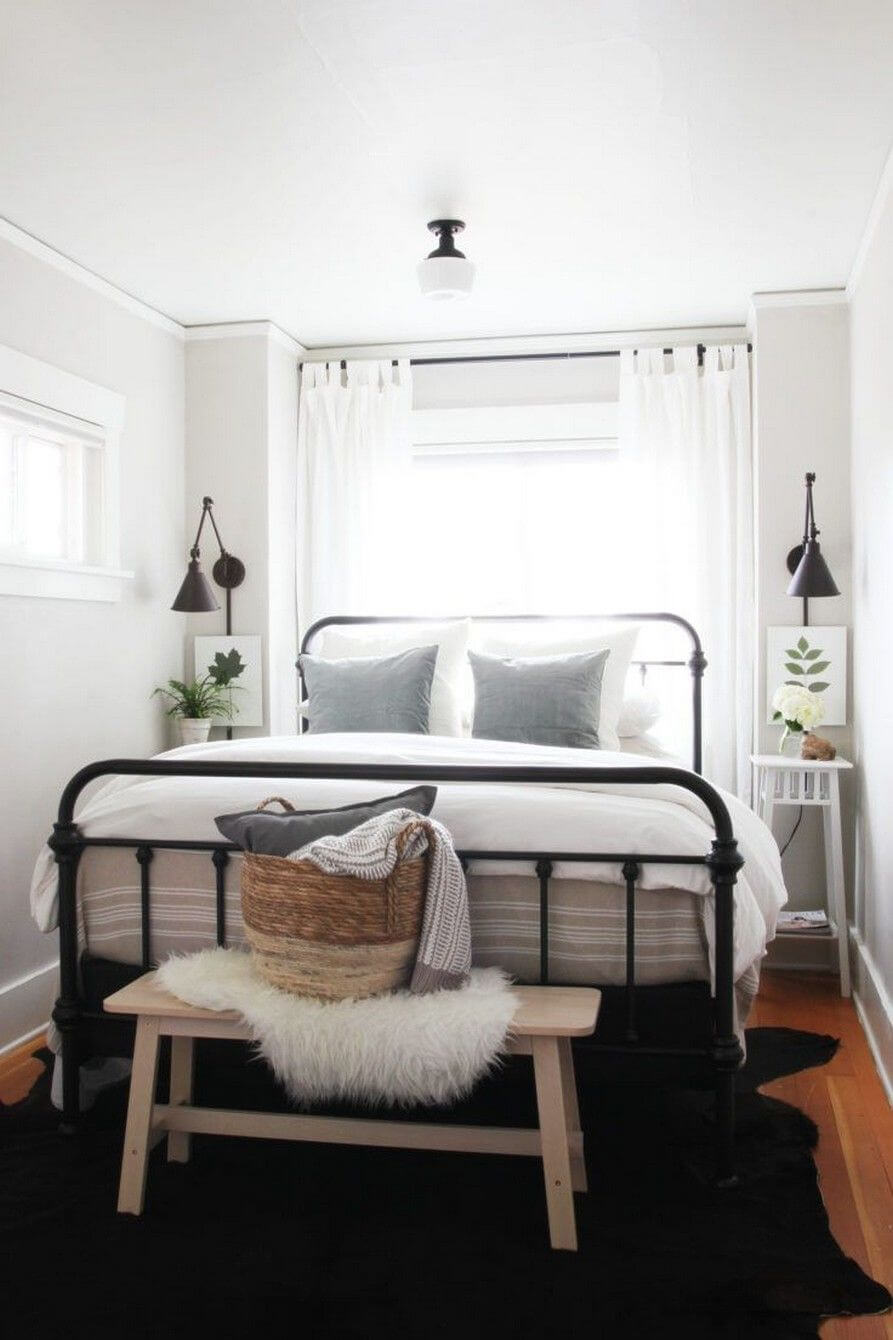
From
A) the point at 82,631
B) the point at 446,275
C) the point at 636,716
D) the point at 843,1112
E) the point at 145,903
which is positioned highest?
the point at 446,275

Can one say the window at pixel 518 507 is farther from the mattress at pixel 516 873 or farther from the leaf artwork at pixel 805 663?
the mattress at pixel 516 873

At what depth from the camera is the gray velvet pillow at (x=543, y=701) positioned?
3.59m

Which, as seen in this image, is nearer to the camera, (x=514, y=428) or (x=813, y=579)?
(x=813, y=579)

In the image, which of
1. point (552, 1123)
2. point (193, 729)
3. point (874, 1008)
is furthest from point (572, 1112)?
point (193, 729)

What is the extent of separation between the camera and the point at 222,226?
135 inches

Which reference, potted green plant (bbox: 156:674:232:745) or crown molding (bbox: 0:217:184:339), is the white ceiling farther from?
potted green plant (bbox: 156:674:232:745)

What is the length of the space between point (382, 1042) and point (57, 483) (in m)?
2.55

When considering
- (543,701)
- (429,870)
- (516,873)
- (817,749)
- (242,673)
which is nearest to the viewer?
(429,870)

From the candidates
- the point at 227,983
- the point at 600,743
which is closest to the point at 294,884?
the point at 227,983

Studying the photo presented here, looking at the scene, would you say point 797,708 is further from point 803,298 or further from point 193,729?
point 193,729

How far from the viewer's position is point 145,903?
2488mm

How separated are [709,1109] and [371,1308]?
1.13 metres

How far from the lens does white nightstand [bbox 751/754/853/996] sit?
3.78 m

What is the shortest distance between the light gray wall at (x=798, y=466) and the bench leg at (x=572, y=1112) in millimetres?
2135
